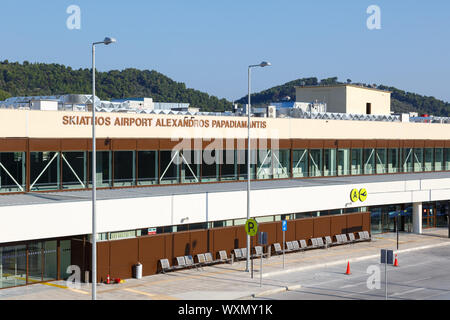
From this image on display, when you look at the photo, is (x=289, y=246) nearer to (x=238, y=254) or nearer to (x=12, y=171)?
(x=238, y=254)

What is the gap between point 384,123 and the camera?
5438 cm

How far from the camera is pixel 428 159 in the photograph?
59.3 meters

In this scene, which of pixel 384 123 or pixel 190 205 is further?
pixel 384 123

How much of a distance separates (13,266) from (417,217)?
32.2 metres

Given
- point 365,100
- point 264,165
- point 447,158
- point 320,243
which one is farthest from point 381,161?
point 320,243

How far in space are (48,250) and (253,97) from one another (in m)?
161

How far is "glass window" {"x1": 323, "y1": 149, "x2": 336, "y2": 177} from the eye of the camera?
50.3m

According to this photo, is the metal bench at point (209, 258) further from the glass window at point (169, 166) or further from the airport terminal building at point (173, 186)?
the glass window at point (169, 166)

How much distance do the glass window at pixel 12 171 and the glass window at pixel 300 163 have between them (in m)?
20.9

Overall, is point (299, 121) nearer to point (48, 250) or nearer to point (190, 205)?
point (190, 205)

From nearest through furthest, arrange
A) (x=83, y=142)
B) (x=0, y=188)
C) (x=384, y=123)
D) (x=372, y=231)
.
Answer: (x=0, y=188), (x=83, y=142), (x=372, y=231), (x=384, y=123)

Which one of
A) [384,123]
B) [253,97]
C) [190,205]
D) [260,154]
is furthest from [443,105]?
[190,205]

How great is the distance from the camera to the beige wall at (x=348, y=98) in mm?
65688

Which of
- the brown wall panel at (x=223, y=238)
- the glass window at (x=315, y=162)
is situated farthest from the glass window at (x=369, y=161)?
the brown wall panel at (x=223, y=238)
